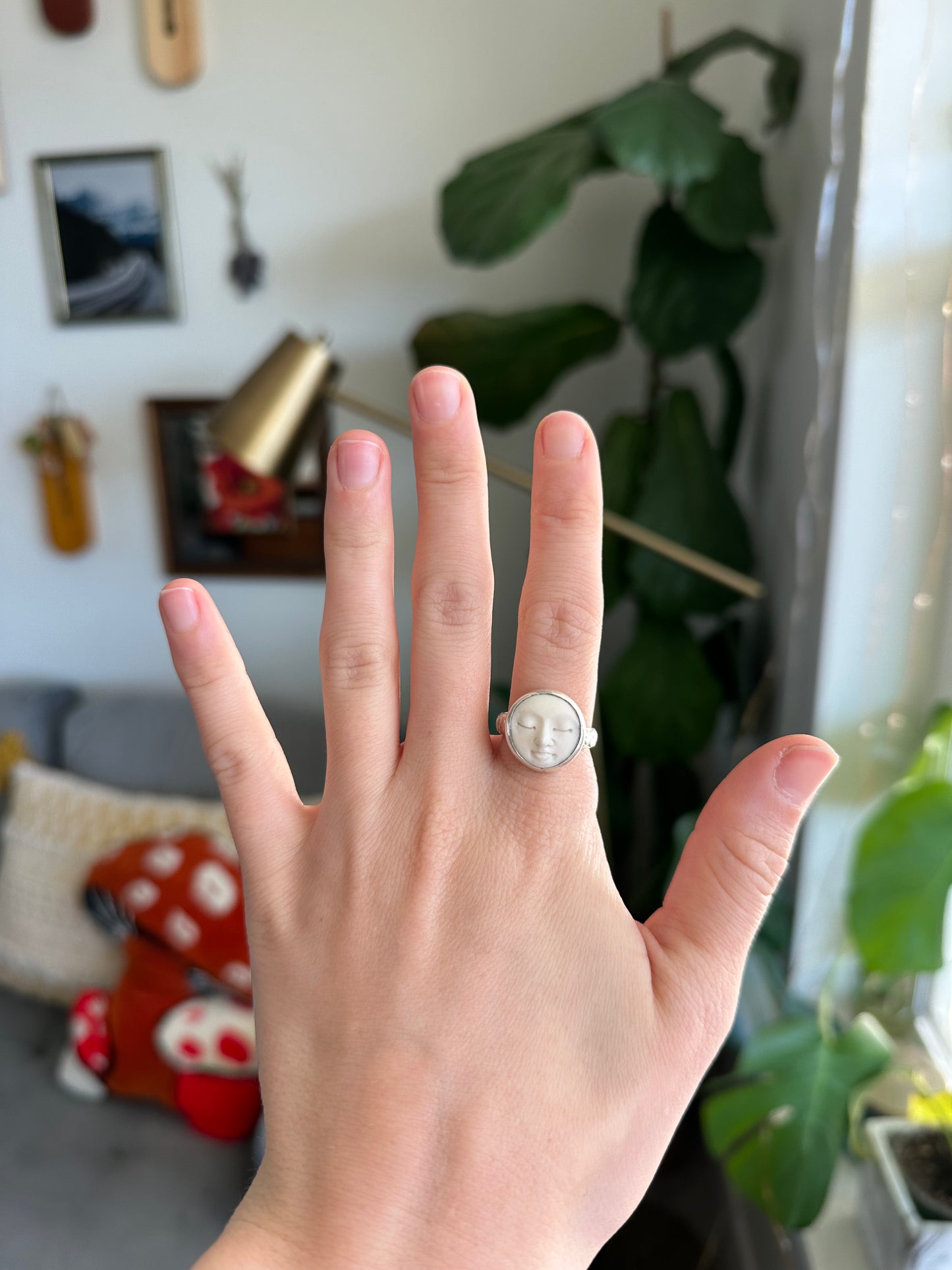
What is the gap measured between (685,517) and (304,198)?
1.20m

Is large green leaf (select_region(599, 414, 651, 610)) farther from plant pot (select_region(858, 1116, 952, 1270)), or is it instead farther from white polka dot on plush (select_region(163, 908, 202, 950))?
white polka dot on plush (select_region(163, 908, 202, 950))

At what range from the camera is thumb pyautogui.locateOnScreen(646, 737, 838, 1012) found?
1.54ft

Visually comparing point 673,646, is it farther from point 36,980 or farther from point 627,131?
point 36,980

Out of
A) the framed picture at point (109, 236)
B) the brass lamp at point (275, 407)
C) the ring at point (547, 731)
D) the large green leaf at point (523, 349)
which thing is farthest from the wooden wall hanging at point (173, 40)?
the ring at point (547, 731)

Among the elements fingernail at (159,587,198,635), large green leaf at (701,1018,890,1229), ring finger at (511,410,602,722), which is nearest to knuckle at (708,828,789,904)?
ring finger at (511,410,602,722)

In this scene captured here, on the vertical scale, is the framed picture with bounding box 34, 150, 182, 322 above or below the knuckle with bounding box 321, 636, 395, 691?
above

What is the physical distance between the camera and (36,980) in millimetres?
1842

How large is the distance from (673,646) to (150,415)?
144 cm

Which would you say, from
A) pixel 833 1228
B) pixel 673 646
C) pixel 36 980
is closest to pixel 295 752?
pixel 36 980

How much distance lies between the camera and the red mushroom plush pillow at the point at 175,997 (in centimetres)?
150

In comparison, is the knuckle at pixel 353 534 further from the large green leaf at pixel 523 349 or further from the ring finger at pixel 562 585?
the large green leaf at pixel 523 349

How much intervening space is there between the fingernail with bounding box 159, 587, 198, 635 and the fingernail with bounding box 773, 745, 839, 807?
1.09ft

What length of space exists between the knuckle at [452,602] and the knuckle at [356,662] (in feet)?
0.10

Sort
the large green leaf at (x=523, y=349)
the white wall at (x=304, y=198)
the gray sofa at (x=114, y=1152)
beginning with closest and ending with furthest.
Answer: the gray sofa at (x=114, y=1152) < the large green leaf at (x=523, y=349) < the white wall at (x=304, y=198)
